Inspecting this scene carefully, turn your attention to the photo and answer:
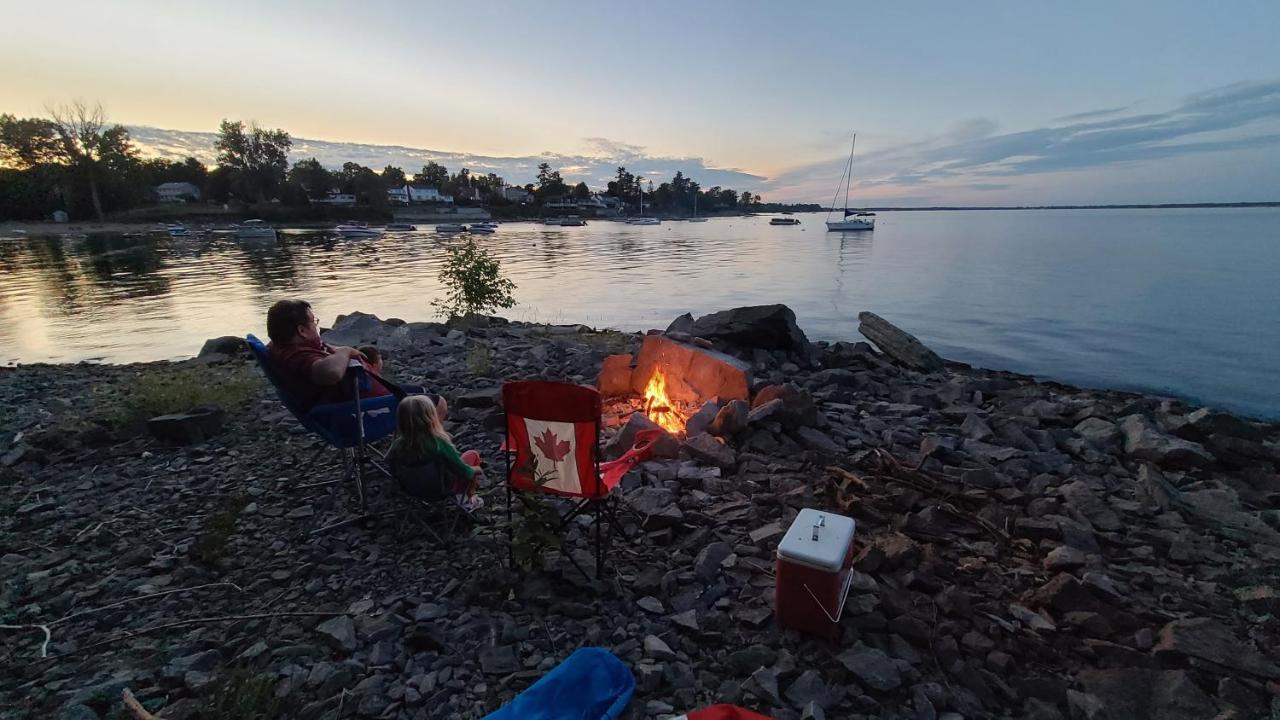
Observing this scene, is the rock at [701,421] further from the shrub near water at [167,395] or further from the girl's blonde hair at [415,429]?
the shrub near water at [167,395]

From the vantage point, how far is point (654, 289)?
89.5ft

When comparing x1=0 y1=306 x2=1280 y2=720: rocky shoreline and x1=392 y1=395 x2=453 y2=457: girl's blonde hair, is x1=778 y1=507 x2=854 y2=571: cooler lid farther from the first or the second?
x1=392 y1=395 x2=453 y2=457: girl's blonde hair

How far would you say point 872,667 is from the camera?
2777 millimetres

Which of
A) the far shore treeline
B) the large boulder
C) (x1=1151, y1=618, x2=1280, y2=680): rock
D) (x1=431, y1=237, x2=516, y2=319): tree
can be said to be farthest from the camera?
the far shore treeline

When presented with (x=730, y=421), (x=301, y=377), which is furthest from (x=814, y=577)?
(x=301, y=377)

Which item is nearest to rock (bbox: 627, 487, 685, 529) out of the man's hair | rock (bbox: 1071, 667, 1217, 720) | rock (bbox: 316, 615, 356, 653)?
rock (bbox: 316, 615, 356, 653)

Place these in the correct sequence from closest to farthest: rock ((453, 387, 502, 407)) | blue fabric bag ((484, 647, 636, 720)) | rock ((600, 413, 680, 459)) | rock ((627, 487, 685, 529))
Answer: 1. blue fabric bag ((484, 647, 636, 720))
2. rock ((627, 487, 685, 529))
3. rock ((600, 413, 680, 459))
4. rock ((453, 387, 502, 407))

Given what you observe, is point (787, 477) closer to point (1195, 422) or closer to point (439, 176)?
point (1195, 422)

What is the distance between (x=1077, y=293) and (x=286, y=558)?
2993cm

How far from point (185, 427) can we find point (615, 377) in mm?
4546

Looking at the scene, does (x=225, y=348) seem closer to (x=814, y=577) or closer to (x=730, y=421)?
(x=730, y=421)

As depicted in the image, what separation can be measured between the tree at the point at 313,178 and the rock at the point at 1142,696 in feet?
432

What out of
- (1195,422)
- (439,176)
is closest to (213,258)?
(1195,422)

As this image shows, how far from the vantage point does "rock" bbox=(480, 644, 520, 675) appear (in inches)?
110
